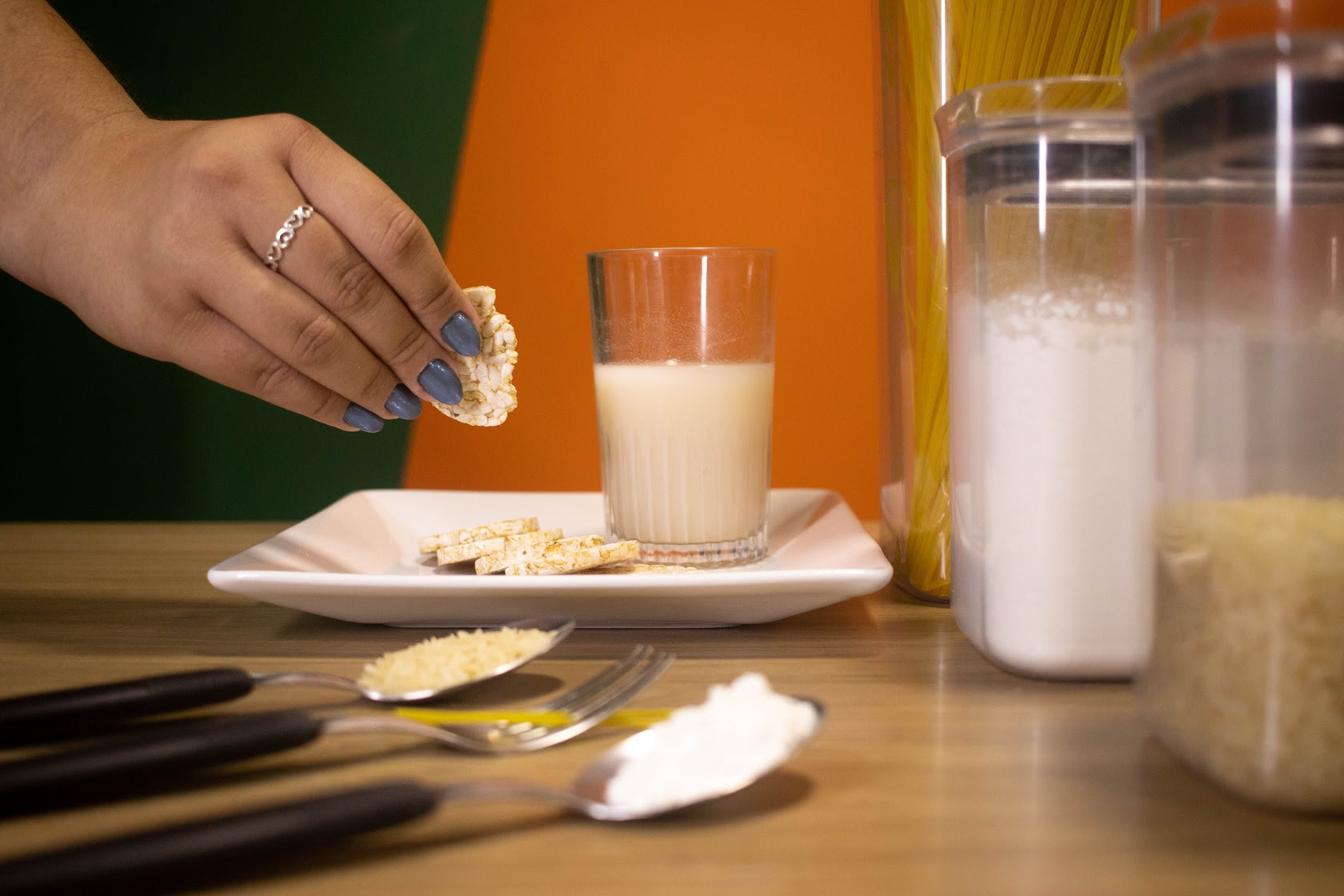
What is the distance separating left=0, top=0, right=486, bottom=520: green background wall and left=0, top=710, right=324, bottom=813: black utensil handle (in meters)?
1.95

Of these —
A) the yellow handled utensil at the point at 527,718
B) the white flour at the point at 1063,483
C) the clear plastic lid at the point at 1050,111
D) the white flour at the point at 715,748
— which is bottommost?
the yellow handled utensil at the point at 527,718

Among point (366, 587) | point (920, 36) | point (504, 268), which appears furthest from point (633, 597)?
point (504, 268)

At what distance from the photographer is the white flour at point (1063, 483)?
24.0 inches

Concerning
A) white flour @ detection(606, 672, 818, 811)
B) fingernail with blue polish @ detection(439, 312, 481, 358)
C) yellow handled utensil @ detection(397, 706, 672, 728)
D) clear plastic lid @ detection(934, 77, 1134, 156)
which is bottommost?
yellow handled utensil @ detection(397, 706, 672, 728)

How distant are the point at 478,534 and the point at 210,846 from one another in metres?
0.58

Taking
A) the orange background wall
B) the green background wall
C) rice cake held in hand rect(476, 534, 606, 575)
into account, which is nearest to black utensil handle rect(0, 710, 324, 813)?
rice cake held in hand rect(476, 534, 606, 575)

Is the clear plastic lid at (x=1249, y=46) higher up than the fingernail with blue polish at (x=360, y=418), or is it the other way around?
the clear plastic lid at (x=1249, y=46)

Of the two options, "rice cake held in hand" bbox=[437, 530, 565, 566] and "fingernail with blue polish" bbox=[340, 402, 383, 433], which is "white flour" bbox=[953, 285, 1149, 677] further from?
"fingernail with blue polish" bbox=[340, 402, 383, 433]

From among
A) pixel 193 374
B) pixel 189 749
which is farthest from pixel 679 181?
pixel 189 749

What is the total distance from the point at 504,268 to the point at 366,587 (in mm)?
1647

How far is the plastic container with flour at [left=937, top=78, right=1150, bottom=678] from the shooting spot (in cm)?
61

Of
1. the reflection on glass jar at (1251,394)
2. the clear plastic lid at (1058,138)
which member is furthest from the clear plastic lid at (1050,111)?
the reflection on glass jar at (1251,394)

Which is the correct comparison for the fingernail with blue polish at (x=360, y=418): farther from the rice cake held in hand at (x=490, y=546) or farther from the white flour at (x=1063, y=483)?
the white flour at (x=1063, y=483)

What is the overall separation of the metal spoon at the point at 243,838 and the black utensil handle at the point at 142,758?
0.21 feet
